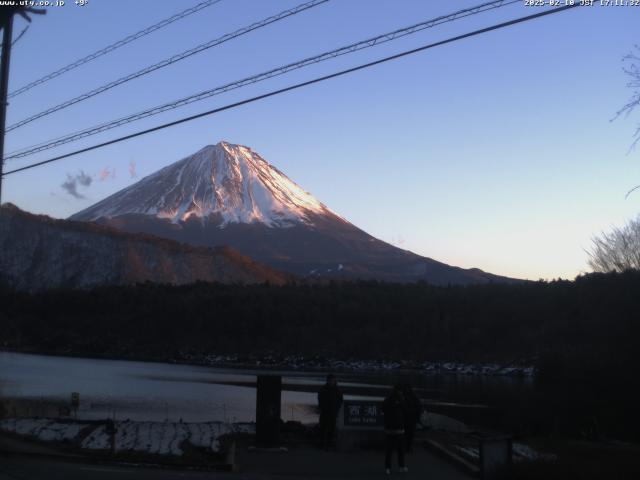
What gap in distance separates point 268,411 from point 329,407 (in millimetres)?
1157

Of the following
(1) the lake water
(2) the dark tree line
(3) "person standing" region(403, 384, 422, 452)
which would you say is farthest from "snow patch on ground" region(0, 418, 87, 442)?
(2) the dark tree line

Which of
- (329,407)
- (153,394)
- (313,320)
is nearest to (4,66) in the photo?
(329,407)

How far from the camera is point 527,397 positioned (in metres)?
47.9

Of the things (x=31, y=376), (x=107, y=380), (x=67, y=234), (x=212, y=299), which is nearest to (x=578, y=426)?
(x=107, y=380)

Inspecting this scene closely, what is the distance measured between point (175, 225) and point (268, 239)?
2070 centimetres

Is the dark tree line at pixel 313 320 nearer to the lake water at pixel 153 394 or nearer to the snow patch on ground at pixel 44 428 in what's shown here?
the lake water at pixel 153 394

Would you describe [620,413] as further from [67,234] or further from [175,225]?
[175,225]

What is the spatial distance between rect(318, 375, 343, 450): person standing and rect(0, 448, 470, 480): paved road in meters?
0.33

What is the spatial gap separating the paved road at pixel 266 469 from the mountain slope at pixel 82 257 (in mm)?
126133

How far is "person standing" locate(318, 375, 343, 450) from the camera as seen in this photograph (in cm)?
1667

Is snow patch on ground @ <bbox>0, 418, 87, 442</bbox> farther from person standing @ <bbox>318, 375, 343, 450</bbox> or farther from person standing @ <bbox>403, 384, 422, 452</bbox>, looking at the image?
person standing @ <bbox>403, 384, 422, 452</bbox>

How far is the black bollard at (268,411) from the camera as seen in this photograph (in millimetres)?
16375

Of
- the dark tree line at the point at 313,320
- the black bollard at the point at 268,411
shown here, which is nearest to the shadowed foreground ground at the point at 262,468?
the black bollard at the point at 268,411

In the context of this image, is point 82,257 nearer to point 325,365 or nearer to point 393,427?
point 325,365
